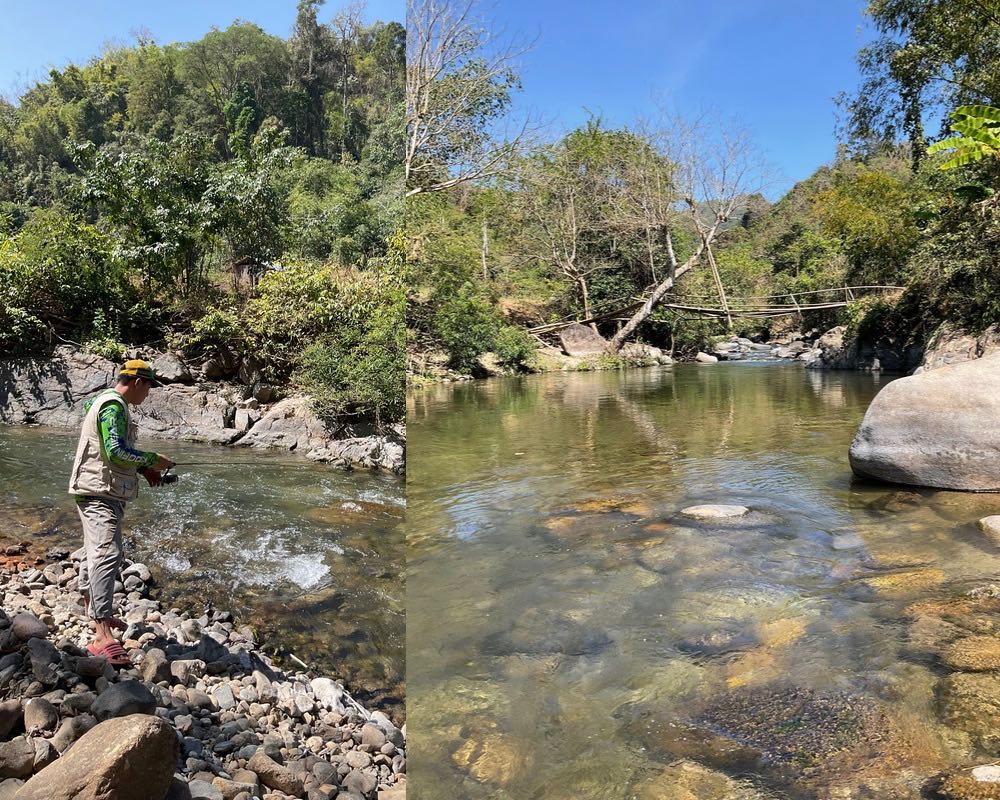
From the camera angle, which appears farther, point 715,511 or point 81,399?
point 81,399

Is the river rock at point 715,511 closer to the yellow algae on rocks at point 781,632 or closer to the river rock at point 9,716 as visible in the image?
the yellow algae on rocks at point 781,632

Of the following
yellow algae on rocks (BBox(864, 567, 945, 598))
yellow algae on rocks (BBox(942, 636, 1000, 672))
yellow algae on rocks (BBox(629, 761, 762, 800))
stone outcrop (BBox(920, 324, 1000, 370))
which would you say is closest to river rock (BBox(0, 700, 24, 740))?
yellow algae on rocks (BBox(629, 761, 762, 800))

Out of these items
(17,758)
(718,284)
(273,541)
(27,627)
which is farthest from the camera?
(718,284)

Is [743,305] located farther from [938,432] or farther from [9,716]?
[9,716]

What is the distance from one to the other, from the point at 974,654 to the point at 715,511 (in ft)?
5.58

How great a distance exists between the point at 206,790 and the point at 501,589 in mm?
1215

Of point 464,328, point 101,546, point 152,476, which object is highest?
point 464,328

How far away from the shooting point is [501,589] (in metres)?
2.61

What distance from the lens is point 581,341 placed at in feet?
47.1

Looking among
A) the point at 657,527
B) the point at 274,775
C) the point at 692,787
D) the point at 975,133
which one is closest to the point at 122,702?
the point at 274,775

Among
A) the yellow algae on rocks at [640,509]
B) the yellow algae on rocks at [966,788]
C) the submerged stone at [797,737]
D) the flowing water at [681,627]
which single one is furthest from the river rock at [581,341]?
the yellow algae on rocks at [966,788]

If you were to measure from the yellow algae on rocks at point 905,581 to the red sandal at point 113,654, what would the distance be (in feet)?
9.15

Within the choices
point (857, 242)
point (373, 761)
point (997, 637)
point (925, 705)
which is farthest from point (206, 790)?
point (857, 242)

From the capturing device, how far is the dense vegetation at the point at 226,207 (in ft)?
8.26
